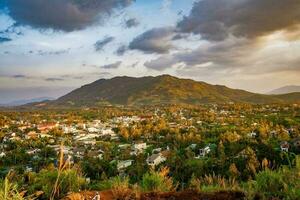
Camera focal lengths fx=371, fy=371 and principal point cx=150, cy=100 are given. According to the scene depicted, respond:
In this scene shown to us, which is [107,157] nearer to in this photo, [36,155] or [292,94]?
[36,155]

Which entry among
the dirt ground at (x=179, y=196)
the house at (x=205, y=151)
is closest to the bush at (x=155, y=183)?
the dirt ground at (x=179, y=196)

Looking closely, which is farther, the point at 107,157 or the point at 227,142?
the point at 227,142

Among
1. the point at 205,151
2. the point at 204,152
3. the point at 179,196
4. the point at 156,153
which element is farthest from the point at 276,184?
the point at 156,153

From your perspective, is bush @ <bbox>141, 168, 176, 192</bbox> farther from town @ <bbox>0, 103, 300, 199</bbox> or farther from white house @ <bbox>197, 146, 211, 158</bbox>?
white house @ <bbox>197, 146, 211, 158</bbox>

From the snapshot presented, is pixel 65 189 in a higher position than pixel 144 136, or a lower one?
higher

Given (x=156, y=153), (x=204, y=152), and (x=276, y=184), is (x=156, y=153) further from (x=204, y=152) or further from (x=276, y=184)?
(x=276, y=184)

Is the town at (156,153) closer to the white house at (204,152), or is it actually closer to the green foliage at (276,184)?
Answer: the white house at (204,152)

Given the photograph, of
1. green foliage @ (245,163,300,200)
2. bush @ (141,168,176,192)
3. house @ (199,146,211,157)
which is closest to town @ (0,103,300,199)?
house @ (199,146,211,157)

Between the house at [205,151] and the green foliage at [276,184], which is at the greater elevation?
the green foliage at [276,184]

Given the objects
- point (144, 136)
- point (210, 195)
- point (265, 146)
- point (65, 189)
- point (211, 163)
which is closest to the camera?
point (210, 195)

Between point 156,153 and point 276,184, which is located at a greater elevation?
point 276,184

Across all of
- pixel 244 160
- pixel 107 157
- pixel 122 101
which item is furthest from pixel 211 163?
pixel 122 101
